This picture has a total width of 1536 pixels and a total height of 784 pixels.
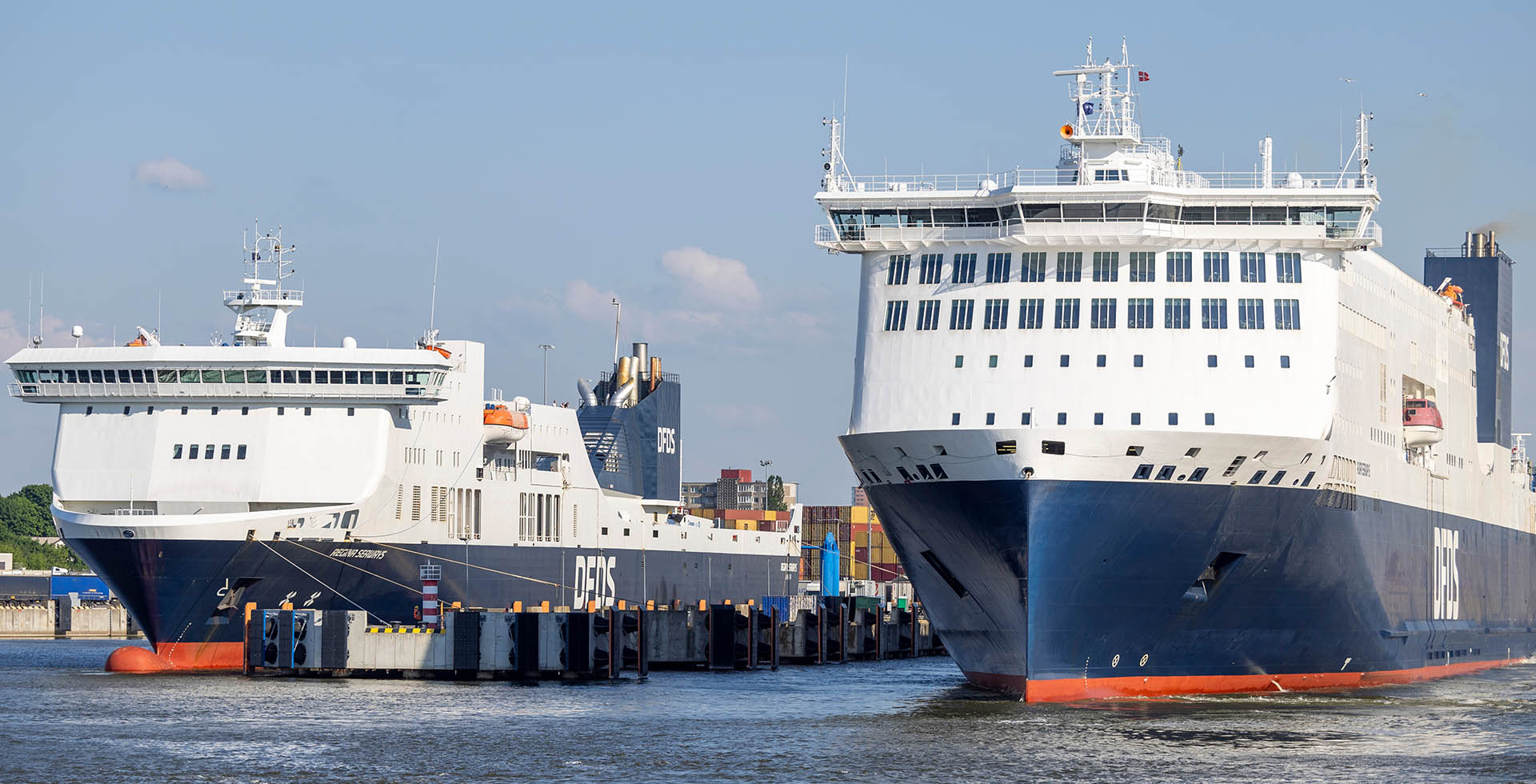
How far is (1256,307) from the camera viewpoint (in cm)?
4103

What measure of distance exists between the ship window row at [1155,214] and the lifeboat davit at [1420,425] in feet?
29.7

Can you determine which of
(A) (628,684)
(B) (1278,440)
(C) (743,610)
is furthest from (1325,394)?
(C) (743,610)

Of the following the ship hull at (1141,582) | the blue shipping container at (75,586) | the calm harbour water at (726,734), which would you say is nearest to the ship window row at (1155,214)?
the ship hull at (1141,582)

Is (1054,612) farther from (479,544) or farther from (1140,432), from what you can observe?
(479,544)

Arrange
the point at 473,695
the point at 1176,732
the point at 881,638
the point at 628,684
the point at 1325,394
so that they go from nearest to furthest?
the point at 1176,732 < the point at 1325,394 < the point at 473,695 < the point at 628,684 < the point at 881,638

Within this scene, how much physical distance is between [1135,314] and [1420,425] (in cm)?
1240

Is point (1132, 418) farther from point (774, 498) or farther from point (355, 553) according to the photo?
point (774, 498)

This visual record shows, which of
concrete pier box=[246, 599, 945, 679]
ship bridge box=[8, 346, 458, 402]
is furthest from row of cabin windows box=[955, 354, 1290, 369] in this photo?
ship bridge box=[8, 346, 458, 402]

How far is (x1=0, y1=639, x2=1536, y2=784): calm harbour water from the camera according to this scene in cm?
3256

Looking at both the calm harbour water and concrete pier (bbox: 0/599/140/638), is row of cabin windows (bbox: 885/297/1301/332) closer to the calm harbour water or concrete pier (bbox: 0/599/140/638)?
the calm harbour water

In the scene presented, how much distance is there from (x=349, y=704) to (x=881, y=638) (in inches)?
1149

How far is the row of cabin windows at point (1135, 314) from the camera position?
40562 mm

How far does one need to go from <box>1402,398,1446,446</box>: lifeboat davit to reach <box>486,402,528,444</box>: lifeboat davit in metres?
27.7

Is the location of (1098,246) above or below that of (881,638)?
above
